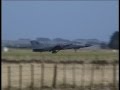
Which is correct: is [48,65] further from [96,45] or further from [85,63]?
[96,45]

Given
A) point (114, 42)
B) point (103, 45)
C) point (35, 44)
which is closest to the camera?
point (35, 44)

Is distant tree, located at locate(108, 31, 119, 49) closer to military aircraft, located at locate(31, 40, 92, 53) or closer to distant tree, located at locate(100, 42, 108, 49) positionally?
distant tree, located at locate(100, 42, 108, 49)

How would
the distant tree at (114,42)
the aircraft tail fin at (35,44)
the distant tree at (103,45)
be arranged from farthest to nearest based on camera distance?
the distant tree at (114,42)
the distant tree at (103,45)
the aircraft tail fin at (35,44)

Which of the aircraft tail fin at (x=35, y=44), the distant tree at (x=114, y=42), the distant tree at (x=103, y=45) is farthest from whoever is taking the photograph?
the distant tree at (x=114, y=42)

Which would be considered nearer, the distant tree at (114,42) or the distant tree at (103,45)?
the distant tree at (103,45)

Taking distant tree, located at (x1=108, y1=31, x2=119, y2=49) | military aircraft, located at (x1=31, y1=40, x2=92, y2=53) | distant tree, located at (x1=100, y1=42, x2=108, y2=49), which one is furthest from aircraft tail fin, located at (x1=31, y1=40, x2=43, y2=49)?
distant tree, located at (x1=108, y1=31, x2=119, y2=49)

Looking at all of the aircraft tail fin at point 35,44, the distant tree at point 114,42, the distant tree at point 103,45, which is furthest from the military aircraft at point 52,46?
the distant tree at point 114,42

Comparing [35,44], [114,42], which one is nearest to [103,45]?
[114,42]

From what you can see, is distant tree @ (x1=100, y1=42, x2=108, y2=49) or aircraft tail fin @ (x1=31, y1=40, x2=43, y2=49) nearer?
aircraft tail fin @ (x1=31, y1=40, x2=43, y2=49)

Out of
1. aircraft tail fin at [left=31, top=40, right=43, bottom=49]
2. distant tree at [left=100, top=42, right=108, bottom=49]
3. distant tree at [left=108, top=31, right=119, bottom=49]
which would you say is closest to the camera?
aircraft tail fin at [left=31, top=40, right=43, bottom=49]

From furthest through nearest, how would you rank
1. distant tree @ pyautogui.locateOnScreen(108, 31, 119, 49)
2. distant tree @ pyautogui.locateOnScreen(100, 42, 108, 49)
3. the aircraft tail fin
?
distant tree @ pyautogui.locateOnScreen(108, 31, 119, 49), distant tree @ pyautogui.locateOnScreen(100, 42, 108, 49), the aircraft tail fin

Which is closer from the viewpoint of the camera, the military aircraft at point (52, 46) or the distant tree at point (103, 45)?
the military aircraft at point (52, 46)

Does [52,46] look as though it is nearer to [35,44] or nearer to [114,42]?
[35,44]

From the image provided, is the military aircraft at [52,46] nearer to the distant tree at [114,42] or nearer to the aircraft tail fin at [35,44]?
the aircraft tail fin at [35,44]
